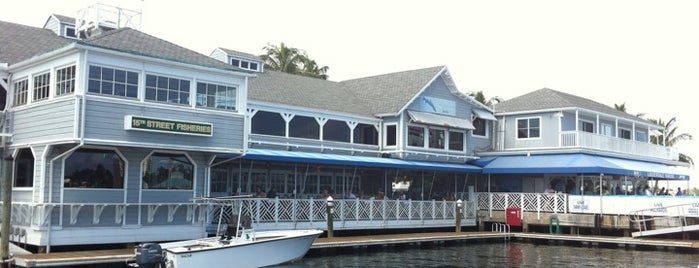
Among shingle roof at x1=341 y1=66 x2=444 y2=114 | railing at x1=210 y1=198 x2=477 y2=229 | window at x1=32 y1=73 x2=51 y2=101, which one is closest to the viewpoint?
window at x1=32 y1=73 x2=51 y2=101

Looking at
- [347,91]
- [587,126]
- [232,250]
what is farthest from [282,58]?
[232,250]

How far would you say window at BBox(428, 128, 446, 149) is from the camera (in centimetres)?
3522

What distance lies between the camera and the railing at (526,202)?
33.8m

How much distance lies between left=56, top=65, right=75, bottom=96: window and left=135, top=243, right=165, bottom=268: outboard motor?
5.43 m

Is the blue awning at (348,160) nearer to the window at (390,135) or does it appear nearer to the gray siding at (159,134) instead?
the window at (390,135)

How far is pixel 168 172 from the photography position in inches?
930

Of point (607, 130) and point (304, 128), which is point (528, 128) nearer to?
point (607, 130)

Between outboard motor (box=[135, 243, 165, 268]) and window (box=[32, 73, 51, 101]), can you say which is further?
window (box=[32, 73, 51, 101])

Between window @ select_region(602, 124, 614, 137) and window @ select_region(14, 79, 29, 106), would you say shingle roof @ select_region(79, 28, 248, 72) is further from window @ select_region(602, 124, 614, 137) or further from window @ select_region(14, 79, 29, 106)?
window @ select_region(602, 124, 614, 137)

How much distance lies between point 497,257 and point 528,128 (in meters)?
13.0

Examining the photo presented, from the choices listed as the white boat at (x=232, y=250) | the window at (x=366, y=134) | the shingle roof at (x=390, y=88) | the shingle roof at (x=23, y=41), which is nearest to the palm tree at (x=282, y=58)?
the shingle roof at (x=390, y=88)

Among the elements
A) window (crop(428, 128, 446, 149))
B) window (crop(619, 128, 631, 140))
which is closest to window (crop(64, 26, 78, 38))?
window (crop(428, 128, 446, 149))

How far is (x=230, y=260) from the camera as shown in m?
20.7

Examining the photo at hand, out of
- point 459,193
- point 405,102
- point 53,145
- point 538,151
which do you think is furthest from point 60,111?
point 538,151
